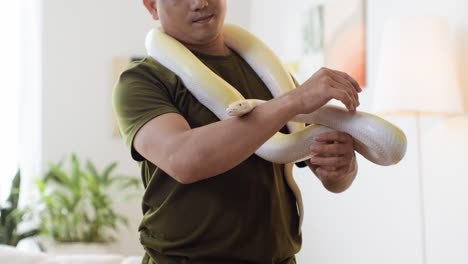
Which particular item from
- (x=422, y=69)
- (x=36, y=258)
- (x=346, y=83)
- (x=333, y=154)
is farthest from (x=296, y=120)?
(x=422, y=69)

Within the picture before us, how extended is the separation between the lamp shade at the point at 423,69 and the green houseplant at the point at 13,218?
2.67 metres

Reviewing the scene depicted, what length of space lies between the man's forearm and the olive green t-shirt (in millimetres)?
124

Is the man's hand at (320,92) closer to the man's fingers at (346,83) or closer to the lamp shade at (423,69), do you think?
the man's fingers at (346,83)

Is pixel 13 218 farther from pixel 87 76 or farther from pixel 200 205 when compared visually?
pixel 200 205

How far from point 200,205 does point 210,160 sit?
0.16 metres

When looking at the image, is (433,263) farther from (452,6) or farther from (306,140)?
(306,140)

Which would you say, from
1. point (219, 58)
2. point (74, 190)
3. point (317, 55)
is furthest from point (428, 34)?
point (74, 190)

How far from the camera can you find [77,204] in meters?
4.92

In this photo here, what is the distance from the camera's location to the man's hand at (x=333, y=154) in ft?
4.58

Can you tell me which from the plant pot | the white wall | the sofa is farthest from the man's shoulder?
the white wall

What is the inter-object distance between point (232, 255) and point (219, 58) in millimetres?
437

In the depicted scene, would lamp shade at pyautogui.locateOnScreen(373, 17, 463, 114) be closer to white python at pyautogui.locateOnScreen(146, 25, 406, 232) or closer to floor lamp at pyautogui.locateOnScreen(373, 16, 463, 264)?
floor lamp at pyautogui.locateOnScreen(373, 16, 463, 264)

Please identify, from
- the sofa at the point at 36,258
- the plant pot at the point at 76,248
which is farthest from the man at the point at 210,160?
the plant pot at the point at 76,248

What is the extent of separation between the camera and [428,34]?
3.02 m
